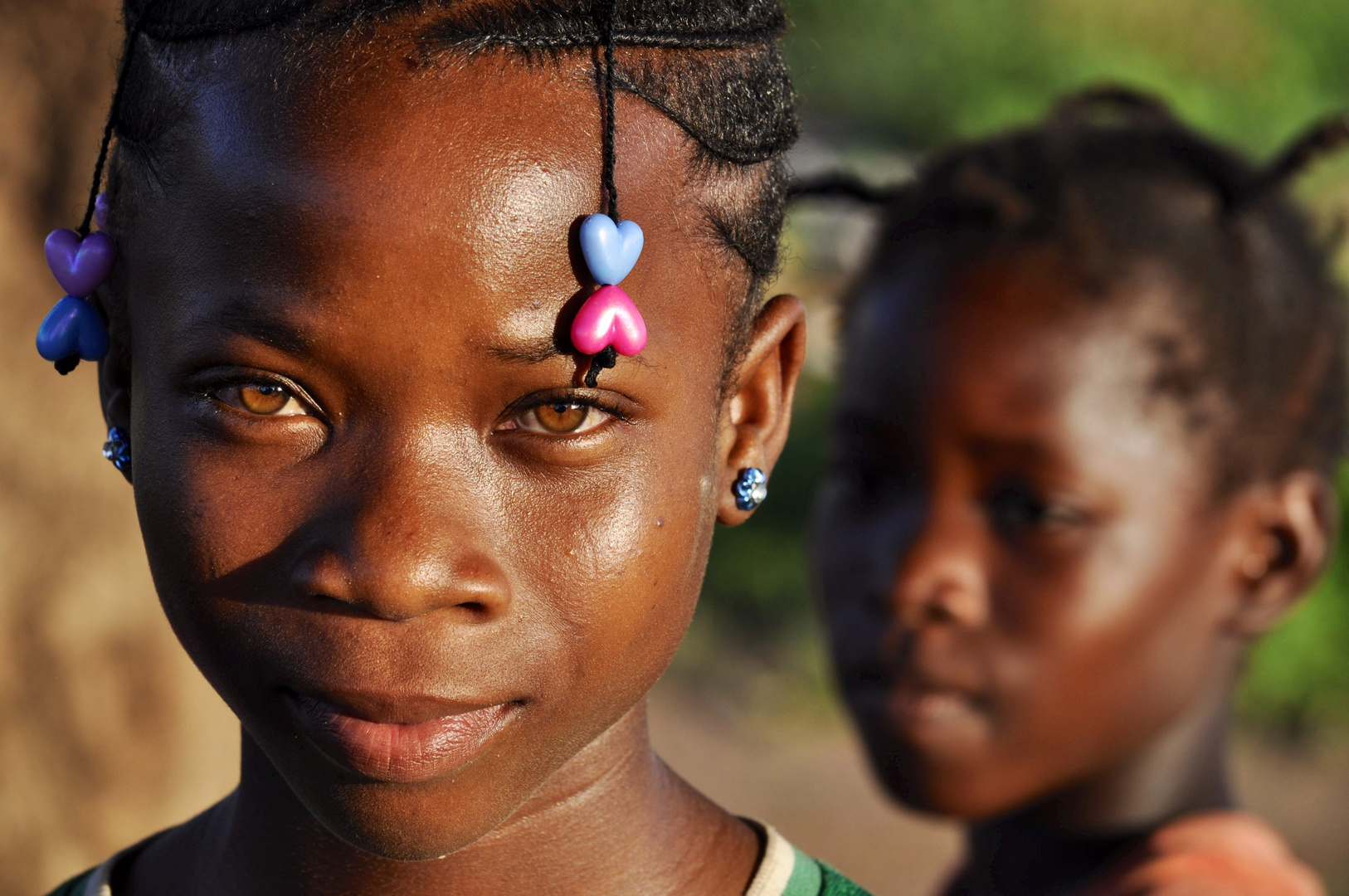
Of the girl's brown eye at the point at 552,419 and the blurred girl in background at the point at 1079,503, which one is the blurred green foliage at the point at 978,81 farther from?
the girl's brown eye at the point at 552,419

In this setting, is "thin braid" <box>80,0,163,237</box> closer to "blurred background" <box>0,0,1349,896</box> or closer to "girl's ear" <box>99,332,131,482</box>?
"girl's ear" <box>99,332,131,482</box>

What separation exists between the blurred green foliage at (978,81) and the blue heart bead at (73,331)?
587 cm

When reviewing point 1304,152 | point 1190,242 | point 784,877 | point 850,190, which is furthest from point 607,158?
point 1304,152

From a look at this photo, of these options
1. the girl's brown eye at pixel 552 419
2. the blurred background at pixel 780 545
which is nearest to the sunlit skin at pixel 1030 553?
the blurred background at pixel 780 545

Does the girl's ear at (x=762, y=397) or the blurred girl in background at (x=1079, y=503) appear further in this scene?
the blurred girl in background at (x=1079, y=503)

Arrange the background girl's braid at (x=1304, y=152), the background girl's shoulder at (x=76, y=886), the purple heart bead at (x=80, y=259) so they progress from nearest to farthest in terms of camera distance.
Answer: the purple heart bead at (x=80, y=259)
the background girl's shoulder at (x=76, y=886)
the background girl's braid at (x=1304, y=152)

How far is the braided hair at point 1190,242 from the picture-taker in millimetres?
3066

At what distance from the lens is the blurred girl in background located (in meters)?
2.94

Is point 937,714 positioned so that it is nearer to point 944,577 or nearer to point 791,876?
point 944,577

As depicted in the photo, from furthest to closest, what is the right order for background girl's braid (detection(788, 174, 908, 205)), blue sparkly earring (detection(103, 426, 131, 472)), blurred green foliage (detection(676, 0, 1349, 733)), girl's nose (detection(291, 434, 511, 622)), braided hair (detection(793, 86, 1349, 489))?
blurred green foliage (detection(676, 0, 1349, 733))
background girl's braid (detection(788, 174, 908, 205))
braided hair (detection(793, 86, 1349, 489))
blue sparkly earring (detection(103, 426, 131, 472))
girl's nose (detection(291, 434, 511, 622))

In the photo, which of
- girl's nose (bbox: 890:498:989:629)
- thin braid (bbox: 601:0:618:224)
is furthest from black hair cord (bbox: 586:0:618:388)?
girl's nose (bbox: 890:498:989:629)

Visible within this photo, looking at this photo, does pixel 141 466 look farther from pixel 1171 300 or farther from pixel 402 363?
pixel 1171 300

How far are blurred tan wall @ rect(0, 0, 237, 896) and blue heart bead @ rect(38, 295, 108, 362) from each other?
1847mm

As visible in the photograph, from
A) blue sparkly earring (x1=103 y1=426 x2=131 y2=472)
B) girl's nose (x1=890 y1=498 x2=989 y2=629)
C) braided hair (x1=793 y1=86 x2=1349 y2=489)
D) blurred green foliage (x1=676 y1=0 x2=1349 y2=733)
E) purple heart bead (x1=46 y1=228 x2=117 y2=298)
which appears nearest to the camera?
purple heart bead (x1=46 y1=228 x2=117 y2=298)
